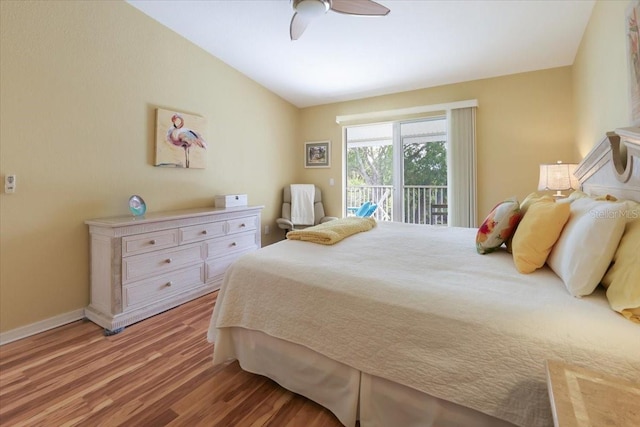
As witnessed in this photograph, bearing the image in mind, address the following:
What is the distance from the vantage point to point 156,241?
7.89 feet

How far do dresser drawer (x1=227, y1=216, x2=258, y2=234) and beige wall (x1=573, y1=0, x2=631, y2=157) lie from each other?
322cm

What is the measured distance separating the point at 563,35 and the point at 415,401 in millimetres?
3437

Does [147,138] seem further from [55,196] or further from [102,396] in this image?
[102,396]

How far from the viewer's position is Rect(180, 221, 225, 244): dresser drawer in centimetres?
264

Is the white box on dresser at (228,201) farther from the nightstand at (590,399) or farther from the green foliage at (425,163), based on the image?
the nightstand at (590,399)

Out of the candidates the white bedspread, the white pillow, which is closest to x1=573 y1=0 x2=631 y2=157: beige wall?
the white pillow

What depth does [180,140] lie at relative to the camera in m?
3.05

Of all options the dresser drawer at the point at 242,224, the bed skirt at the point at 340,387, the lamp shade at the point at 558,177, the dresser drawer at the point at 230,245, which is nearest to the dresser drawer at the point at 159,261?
the dresser drawer at the point at 230,245

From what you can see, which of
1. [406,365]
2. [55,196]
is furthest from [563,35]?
[55,196]

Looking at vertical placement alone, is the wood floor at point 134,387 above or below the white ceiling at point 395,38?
below

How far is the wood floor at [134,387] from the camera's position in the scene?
136cm

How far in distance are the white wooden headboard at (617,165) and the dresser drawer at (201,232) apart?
9.82ft

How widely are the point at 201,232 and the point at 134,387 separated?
4.79 feet

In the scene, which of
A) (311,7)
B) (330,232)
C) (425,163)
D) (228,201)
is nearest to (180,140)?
(228,201)
